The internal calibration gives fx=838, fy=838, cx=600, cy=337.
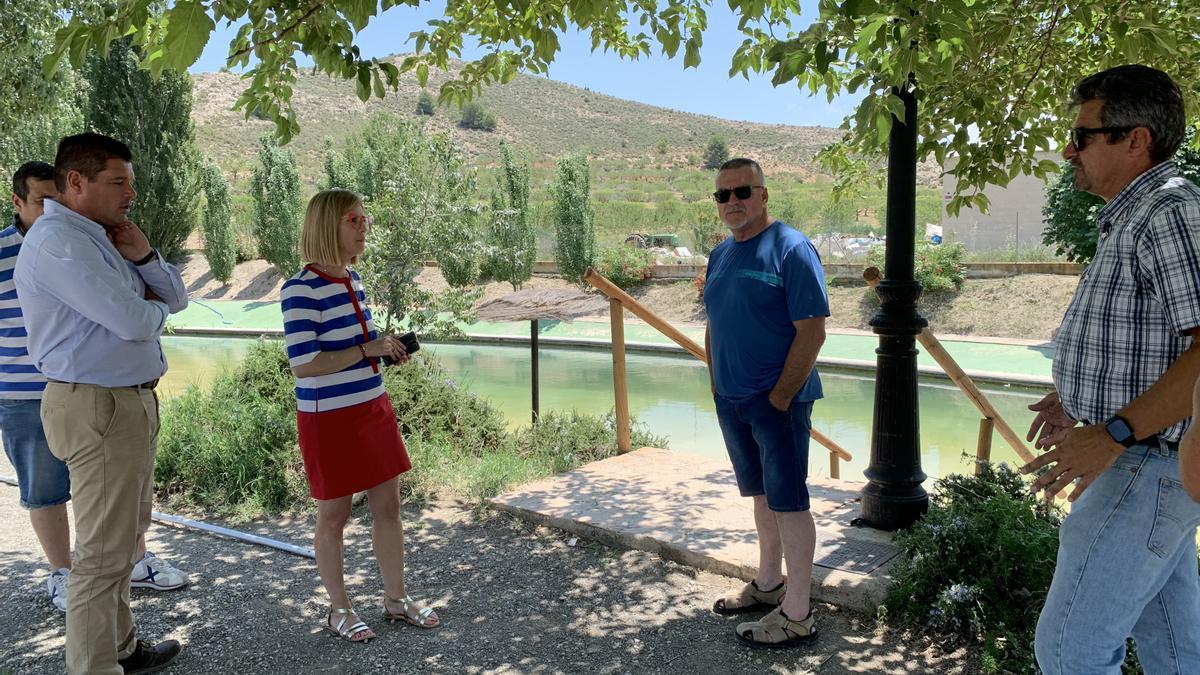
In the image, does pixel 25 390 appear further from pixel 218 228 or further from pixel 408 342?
pixel 218 228

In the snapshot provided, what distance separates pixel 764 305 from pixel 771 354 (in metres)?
0.19

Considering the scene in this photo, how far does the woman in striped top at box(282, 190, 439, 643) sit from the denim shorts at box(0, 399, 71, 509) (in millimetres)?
1144

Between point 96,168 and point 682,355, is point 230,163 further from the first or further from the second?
point 96,168

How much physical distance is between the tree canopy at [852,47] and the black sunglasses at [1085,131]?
1.91ft

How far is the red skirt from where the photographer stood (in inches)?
127

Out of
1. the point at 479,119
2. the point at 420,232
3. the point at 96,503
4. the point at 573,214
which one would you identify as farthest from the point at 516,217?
the point at 479,119

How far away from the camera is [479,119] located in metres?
77.1

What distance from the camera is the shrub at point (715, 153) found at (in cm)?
7162

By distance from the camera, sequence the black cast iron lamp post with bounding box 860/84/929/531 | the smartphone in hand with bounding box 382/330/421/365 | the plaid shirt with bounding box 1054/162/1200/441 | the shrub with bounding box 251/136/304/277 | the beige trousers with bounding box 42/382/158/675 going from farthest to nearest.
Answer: the shrub with bounding box 251/136/304/277 → the black cast iron lamp post with bounding box 860/84/929/531 → the smartphone in hand with bounding box 382/330/421/365 → the beige trousers with bounding box 42/382/158/675 → the plaid shirt with bounding box 1054/162/1200/441

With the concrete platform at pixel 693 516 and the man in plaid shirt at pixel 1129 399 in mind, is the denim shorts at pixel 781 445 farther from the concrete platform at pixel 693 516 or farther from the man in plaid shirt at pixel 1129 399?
the man in plaid shirt at pixel 1129 399

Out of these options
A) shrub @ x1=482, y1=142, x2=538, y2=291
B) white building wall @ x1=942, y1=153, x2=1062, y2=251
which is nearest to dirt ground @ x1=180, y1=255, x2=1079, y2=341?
shrub @ x1=482, y1=142, x2=538, y2=291

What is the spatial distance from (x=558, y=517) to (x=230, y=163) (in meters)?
60.2

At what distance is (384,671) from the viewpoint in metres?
3.18

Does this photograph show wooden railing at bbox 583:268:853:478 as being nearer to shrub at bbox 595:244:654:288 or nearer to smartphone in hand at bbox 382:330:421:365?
smartphone in hand at bbox 382:330:421:365
